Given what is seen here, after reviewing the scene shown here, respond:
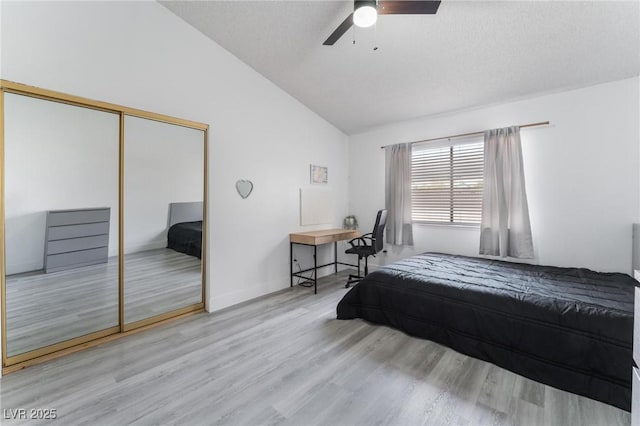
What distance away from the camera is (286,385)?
1837 mm

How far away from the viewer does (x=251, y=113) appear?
3465 mm

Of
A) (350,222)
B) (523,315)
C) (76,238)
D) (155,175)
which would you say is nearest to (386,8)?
(523,315)

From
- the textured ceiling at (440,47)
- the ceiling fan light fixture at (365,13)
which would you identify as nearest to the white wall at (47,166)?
the textured ceiling at (440,47)

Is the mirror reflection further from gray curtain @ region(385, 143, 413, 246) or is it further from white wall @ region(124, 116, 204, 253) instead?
gray curtain @ region(385, 143, 413, 246)

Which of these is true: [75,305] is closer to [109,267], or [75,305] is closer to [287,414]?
[109,267]

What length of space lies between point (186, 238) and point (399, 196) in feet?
9.81

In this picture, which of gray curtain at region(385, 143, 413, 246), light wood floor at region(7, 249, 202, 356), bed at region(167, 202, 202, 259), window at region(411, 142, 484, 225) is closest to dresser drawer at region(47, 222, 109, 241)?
light wood floor at region(7, 249, 202, 356)

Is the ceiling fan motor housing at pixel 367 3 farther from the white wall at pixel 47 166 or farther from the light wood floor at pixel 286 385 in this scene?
the light wood floor at pixel 286 385

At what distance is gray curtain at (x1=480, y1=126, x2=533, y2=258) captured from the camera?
10.6 feet

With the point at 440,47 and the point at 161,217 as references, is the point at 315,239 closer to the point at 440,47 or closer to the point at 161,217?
the point at 161,217

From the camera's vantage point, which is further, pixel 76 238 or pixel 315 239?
pixel 315 239

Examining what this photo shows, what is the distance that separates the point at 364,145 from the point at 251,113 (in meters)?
2.11

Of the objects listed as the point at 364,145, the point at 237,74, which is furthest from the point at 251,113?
the point at 364,145

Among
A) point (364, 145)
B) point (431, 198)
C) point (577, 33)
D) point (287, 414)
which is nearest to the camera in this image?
point (287, 414)
